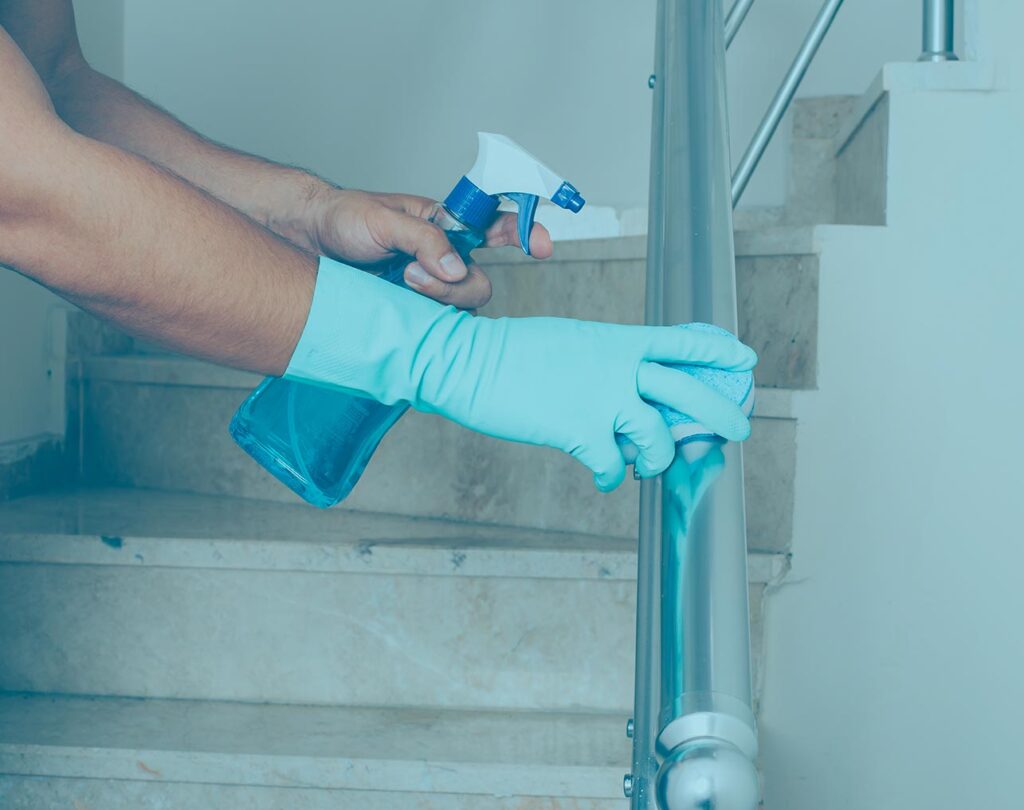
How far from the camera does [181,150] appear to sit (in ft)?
3.67

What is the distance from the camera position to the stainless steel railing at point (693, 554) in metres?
0.37

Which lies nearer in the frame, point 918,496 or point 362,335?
point 362,335

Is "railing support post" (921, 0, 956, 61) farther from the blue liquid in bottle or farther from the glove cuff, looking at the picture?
the glove cuff

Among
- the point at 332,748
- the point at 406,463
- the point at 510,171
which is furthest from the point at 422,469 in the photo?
the point at 510,171

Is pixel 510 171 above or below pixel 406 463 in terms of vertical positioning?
above

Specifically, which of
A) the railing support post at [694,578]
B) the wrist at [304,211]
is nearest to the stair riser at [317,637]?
the wrist at [304,211]

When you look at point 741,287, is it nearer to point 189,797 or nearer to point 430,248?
point 430,248

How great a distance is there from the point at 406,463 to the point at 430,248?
2.41ft

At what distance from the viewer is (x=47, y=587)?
4.33ft

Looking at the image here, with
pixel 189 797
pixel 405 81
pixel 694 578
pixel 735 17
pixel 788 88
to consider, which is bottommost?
pixel 189 797

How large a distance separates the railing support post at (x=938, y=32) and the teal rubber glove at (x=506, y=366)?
0.81 meters

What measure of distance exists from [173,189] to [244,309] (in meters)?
0.09

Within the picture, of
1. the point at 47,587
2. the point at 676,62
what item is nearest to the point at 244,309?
the point at 676,62

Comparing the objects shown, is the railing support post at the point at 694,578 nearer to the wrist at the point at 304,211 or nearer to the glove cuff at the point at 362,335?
the glove cuff at the point at 362,335
